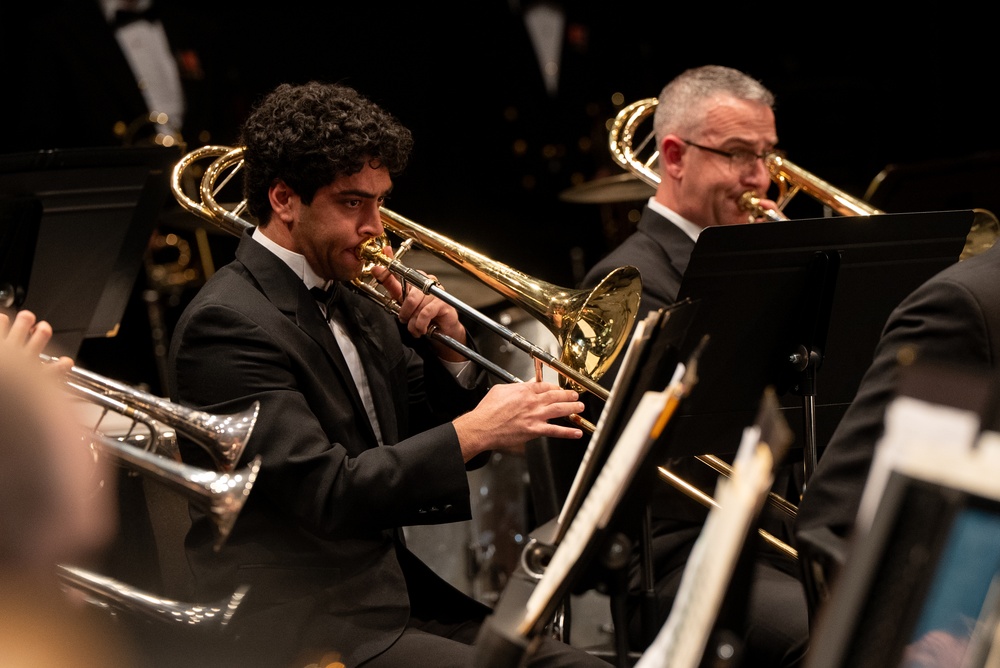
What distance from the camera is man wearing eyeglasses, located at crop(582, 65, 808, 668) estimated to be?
3.09 meters

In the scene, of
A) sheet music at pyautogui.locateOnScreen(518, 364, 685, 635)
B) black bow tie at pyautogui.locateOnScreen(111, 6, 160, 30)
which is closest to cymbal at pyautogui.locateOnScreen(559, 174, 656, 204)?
black bow tie at pyautogui.locateOnScreen(111, 6, 160, 30)

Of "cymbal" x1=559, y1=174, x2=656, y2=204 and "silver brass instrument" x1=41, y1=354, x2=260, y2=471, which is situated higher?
"cymbal" x1=559, y1=174, x2=656, y2=204

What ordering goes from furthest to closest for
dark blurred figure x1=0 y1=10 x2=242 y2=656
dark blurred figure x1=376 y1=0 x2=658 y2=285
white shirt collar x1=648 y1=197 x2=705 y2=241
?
dark blurred figure x1=376 y1=0 x2=658 y2=285 → dark blurred figure x1=0 y1=10 x2=242 y2=656 → white shirt collar x1=648 y1=197 x2=705 y2=241

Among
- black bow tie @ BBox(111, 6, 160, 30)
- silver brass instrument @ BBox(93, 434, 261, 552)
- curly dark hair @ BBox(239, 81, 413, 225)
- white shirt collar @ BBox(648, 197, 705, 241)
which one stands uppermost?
black bow tie @ BBox(111, 6, 160, 30)

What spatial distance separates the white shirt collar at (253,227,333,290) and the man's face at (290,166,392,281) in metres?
0.01

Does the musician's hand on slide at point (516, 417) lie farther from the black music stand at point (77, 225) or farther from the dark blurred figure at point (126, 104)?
the dark blurred figure at point (126, 104)

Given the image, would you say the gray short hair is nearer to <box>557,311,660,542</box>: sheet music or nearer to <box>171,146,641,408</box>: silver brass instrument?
<box>171,146,641,408</box>: silver brass instrument

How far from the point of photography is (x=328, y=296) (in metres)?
2.76

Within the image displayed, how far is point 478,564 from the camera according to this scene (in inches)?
155

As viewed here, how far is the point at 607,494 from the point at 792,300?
1.45 m

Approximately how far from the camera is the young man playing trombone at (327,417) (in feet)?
7.76

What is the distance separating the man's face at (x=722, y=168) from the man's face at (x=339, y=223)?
1309mm

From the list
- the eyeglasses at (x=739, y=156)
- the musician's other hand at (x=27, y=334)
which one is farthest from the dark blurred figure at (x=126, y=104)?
the musician's other hand at (x=27, y=334)

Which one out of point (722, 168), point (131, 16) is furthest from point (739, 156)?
point (131, 16)
